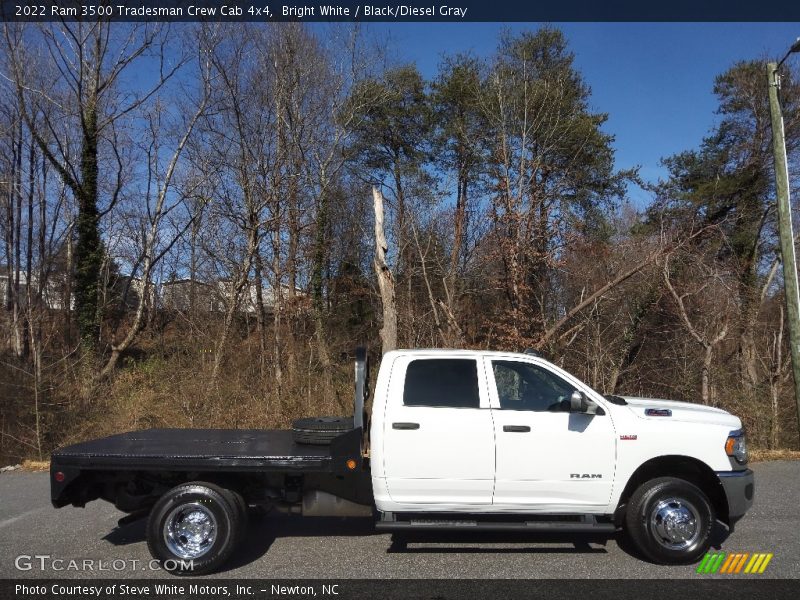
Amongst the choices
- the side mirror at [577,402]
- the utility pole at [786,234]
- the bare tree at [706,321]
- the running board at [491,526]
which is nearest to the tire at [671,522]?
the running board at [491,526]

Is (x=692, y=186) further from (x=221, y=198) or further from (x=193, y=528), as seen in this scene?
(x=193, y=528)

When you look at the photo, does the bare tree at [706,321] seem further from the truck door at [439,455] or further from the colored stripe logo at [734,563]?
the truck door at [439,455]

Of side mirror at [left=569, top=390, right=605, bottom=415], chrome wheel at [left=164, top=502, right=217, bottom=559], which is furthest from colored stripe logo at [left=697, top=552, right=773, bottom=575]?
chrome wheel at [left=164, top=502, right=217, bottom=559]

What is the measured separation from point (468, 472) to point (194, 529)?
2.42 metres

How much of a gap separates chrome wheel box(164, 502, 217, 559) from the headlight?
453 centimetres

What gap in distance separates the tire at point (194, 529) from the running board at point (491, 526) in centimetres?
128

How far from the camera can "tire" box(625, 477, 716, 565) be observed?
552cm

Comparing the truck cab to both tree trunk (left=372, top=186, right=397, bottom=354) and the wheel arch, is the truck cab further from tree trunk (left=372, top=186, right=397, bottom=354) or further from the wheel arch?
tree trunk (left=372, top=186, right=397, bottom=354)

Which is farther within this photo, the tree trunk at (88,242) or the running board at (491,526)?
the tree trunk at (88,242)

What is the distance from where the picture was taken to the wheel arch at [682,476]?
569cm

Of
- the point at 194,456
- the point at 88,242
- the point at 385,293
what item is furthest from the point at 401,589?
the point at 88,242

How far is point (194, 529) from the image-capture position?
551cm

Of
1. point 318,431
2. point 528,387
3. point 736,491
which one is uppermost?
point 528,387

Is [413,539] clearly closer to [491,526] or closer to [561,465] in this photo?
[491,526]
